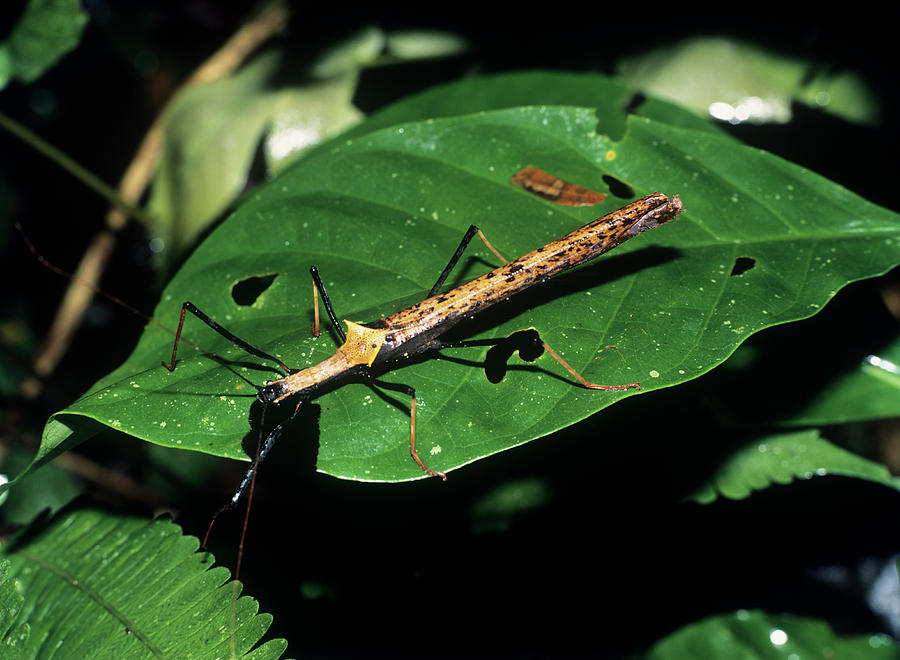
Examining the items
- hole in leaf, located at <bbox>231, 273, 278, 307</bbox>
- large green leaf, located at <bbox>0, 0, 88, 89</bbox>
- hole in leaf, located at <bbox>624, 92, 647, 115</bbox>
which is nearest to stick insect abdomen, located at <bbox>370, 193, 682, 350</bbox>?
hole in leaf, located at <bbox>231, 273, 278, 307</bbox>

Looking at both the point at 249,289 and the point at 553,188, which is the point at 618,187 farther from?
the point at 249,289

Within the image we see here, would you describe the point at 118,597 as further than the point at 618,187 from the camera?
No

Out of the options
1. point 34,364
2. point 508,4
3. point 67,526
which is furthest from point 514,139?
point 34,364

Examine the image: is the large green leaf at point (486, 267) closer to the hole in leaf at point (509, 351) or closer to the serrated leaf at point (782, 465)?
the hole in leaf at point (509, 351)

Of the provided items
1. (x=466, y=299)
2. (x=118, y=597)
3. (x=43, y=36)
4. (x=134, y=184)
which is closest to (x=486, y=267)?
(x=466, y=299)

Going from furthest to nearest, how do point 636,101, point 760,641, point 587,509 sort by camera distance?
point 636,101 < point 760,641 < point 587,509

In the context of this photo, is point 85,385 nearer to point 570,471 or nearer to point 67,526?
point 67,526
